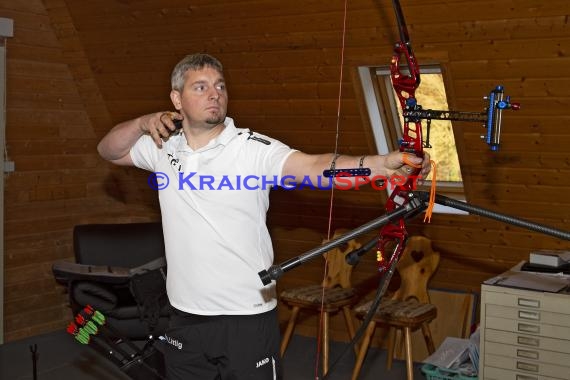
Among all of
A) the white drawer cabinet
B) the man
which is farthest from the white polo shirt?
the white drawer cabinet

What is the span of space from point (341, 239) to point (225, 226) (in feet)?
2.03

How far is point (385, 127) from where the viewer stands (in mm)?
4262

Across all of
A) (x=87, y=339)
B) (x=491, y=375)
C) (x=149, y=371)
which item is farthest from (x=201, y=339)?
(x=491, y=375)

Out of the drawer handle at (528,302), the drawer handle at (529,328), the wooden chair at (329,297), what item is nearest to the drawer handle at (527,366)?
the drawer handle at (529,328)

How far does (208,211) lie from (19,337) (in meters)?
3.03

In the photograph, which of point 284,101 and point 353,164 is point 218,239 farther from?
point 284,101

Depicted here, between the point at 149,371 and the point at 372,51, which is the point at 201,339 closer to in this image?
the point at 149,371

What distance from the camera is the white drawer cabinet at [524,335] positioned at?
339 centimetres

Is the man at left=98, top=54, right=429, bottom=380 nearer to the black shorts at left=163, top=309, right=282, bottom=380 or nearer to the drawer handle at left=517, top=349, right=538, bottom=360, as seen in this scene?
the black shorts at left=163, top=309, right=282, bottom=380

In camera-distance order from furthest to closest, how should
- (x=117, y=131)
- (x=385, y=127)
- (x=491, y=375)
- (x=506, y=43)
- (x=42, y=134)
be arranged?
(x=42, y=134)
(x=385, y=127)
(x=491, y=375)
(x=506, y=43)
(x=117, y=131)

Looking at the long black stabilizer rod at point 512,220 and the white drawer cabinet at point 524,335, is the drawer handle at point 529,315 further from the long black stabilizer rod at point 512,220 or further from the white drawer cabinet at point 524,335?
the long black stabilizer rod at point 512,220

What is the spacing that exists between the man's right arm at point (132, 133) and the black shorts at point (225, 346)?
22.5 inches

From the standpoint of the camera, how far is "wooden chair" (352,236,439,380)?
4059 millimetres

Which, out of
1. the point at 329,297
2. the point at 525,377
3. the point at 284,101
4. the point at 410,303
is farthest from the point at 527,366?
the point at 284,101
